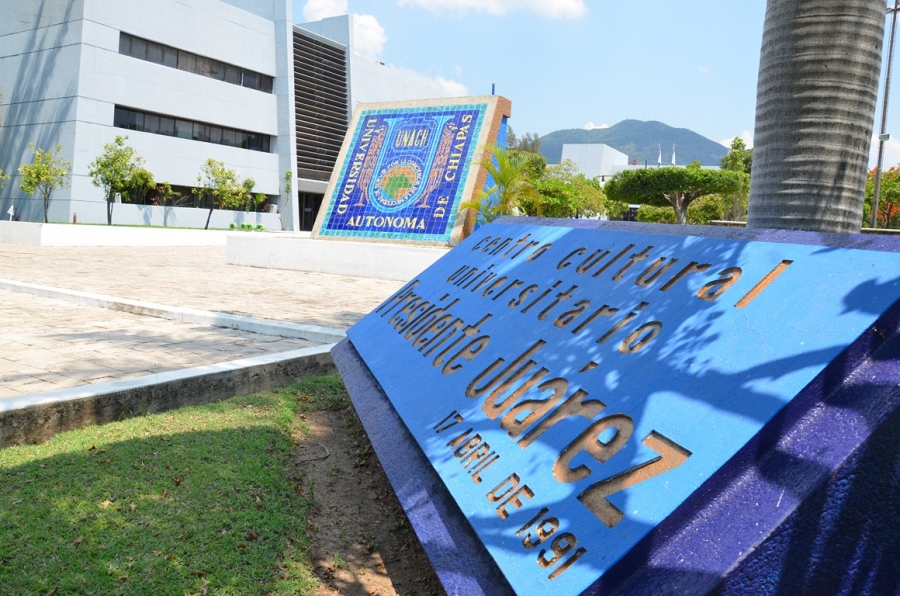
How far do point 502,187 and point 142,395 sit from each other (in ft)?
38.0

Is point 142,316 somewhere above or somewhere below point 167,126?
below

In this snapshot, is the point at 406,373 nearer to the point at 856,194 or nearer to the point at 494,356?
the point at 494,356

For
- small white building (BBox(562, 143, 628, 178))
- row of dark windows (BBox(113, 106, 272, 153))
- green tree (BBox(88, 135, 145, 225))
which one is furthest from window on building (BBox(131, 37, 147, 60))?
small white building (BBox(562, 143, 628, 178))

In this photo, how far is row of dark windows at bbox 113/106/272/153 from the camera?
2909cm

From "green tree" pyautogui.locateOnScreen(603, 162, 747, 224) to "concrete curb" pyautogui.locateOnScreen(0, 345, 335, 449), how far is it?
1348 inches

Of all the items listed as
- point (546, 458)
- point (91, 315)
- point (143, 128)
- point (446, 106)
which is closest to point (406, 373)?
point (546, 458)

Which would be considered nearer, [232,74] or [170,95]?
[170,95]

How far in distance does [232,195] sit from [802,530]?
32370 millimetres

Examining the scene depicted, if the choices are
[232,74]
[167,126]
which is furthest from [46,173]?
[232,74]

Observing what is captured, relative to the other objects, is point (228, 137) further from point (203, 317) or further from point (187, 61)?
point (203, 317)

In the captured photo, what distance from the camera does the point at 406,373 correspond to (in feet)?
Answer: 12.0

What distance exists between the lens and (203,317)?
7371 millimetres

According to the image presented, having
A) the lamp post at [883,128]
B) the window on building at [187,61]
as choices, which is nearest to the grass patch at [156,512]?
the lamp post at [883,128]

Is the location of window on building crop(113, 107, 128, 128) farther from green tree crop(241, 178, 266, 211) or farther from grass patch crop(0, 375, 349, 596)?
grass patch crop(0, 375, 349, 596)
